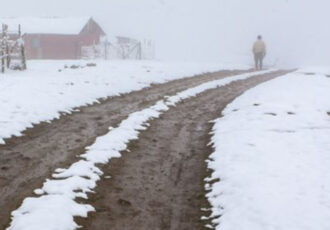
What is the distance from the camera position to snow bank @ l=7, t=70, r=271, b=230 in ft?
17.0

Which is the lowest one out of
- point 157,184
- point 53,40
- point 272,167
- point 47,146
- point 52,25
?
point 157,184

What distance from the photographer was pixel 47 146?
841 centimetres

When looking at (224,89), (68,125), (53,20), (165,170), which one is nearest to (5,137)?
(68,125)

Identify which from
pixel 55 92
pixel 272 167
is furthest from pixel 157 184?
pixel 55 92

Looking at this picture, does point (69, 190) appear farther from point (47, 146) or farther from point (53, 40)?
point (53, 40)

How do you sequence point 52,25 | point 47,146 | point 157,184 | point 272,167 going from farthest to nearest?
point 52,25, point 47,146, point 272,167, point 157,184

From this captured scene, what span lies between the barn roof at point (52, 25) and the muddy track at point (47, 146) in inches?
1421

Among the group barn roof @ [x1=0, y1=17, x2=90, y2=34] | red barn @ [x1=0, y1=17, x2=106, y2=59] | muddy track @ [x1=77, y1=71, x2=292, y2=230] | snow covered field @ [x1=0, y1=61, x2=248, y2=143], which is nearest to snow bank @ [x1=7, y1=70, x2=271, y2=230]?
muddy track @ [x1=77, y1=71, x2=292, y2=230]

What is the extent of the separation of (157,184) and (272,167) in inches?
76.9

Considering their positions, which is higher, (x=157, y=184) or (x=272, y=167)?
(x=272, y=167)

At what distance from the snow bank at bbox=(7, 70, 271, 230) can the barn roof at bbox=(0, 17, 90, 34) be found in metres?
40.2

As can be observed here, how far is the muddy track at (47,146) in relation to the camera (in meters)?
6.21

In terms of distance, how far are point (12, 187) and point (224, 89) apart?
40.1 ft

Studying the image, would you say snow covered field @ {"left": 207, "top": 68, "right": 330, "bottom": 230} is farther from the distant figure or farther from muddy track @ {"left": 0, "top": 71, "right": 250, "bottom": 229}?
the distant figure
